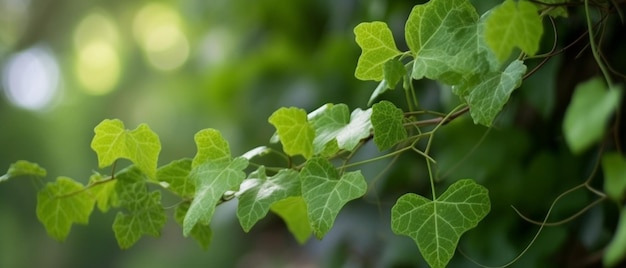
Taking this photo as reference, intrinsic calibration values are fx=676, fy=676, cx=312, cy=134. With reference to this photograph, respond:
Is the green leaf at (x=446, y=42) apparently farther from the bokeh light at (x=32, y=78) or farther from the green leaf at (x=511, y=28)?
the bokeh light at (x=32, y=78)

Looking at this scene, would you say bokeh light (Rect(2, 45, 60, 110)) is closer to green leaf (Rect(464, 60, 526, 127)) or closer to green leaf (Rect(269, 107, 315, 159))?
green leaf (Rect(269, 107, 315, 159))

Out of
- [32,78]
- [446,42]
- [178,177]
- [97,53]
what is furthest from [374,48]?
[97,53]

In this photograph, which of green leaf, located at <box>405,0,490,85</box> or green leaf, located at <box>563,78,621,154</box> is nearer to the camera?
green leaf, located at <box>563,78,621,154</box>

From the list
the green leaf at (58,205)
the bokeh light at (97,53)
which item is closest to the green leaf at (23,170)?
the green leaf at (58,205)

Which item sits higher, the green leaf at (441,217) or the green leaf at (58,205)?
the green leaf at (58,205)

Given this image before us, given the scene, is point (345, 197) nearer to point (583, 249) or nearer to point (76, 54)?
point (583, 249)

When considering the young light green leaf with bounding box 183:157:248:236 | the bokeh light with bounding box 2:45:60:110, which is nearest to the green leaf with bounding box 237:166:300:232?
the young light green leaf with bounding box 183:157:248:236

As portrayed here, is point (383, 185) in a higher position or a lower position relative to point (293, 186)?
lower

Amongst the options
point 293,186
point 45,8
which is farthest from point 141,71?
point 293,186
